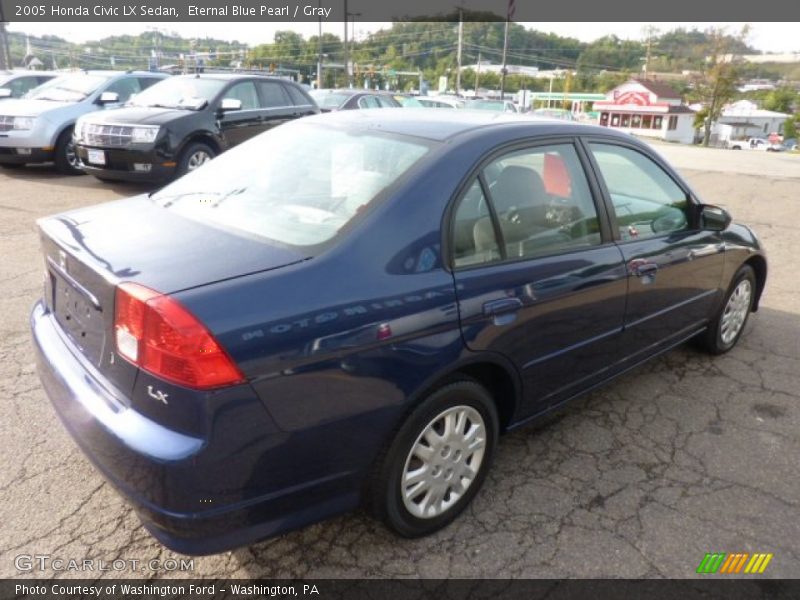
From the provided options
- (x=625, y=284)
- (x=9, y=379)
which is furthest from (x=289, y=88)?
(x=625, y=284)

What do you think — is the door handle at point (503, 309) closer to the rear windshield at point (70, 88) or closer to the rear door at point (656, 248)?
the rear door at point (656, 248)

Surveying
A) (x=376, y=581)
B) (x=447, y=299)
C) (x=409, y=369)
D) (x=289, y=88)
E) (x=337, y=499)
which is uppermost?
(x=289, y=88)

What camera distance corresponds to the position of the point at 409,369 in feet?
6.87

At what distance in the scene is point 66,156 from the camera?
9867mm

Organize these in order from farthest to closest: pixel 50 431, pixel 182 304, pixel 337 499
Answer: pixel 50 431 < pixel 337 499 < pixel 182 304

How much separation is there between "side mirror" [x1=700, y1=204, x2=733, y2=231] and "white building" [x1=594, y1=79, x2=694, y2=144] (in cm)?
6025

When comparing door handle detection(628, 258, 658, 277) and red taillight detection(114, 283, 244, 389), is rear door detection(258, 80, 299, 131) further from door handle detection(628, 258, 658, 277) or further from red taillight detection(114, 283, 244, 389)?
red taillight detection(114, 283, 244, 389)

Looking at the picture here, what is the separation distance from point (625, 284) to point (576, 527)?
3.85 ft

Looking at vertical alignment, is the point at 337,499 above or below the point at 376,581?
above

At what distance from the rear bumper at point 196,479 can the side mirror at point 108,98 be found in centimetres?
919

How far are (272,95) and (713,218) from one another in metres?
7.73

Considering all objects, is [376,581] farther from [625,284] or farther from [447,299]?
[625,284]

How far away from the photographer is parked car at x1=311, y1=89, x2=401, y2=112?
12.4m

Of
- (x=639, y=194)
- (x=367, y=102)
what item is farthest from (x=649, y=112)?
(x=639, y=194)
